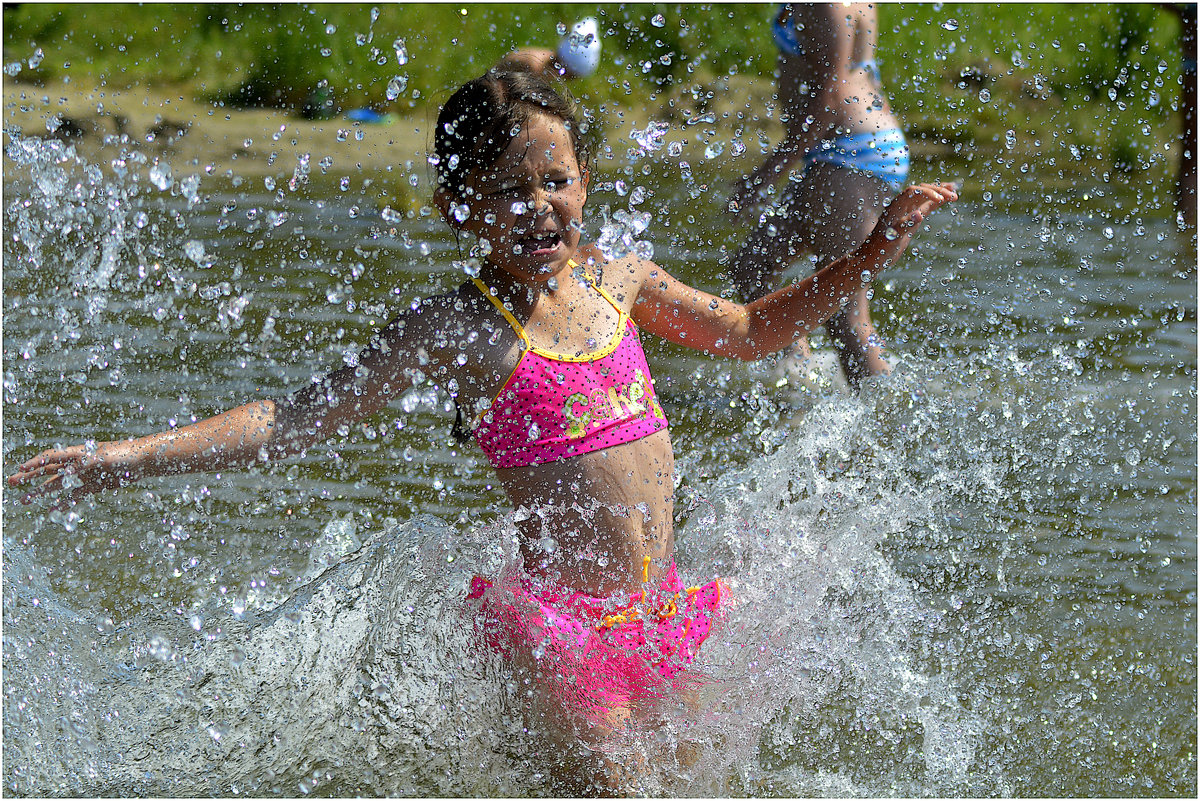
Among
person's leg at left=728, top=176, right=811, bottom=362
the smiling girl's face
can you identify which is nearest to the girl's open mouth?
the smiling girl's face

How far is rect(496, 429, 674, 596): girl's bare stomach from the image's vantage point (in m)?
2.46

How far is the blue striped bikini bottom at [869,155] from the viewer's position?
402cm

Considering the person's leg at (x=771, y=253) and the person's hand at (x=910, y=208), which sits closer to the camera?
the person's hand at (x=910, y=208)

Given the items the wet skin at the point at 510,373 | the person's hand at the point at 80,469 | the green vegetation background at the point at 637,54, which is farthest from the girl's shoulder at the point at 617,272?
the green vegetation background at the point at 637,54

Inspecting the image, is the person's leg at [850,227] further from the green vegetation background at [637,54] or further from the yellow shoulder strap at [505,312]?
the green vegetation background at [637,54]

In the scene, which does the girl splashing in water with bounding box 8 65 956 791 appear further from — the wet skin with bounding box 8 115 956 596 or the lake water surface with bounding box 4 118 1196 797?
the lake water surface with bounding box 4 118 1196 797

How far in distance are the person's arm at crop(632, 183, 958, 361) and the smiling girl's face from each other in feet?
1.10

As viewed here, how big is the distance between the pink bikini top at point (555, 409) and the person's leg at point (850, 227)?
1583 millimetres

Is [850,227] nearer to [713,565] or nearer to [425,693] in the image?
[713,565]

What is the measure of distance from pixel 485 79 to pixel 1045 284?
11.9ft

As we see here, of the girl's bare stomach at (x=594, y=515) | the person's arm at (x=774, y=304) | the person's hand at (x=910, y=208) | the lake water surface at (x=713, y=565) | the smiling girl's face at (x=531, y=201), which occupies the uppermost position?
the smiling girl's face at (x=531, y=201)

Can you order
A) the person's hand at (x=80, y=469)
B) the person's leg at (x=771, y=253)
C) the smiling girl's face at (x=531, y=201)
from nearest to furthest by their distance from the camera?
the person's hand at (x=80, y=469) → the smiling girl's face at (x=531, y=201) → the person's leg at (x=771, y=253)

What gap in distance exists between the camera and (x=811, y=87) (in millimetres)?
4195

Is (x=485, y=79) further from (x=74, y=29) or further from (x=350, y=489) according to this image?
(x=74, y=29)
